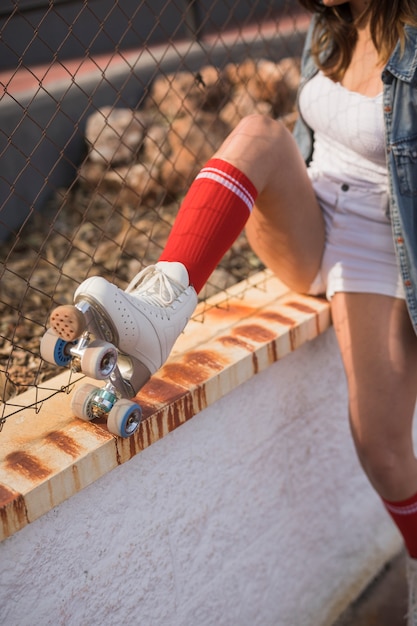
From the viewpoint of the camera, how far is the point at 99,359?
45.9 inches

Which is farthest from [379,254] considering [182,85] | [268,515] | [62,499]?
[182,85]

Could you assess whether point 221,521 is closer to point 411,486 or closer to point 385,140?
point 411,486

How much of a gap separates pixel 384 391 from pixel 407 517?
28cm

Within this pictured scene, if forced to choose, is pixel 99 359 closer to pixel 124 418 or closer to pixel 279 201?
pixel 124 418

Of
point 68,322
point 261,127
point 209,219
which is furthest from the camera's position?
point 261,127

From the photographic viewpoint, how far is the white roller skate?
1.18m

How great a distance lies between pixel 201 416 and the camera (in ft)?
4.99

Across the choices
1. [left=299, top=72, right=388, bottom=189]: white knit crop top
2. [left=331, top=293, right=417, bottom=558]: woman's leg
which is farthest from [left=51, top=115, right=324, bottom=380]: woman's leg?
[left=331, top=293, right=417, bottom=558]: woman's leg

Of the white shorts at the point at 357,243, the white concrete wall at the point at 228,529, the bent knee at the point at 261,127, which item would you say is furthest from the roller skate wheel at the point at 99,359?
the white shorts at the point at 357,243

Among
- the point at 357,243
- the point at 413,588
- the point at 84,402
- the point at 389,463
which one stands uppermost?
the point at 357,243

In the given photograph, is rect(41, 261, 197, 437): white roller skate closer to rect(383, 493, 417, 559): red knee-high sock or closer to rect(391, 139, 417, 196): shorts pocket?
rect(391, 139, 417, 196): shorts pocket

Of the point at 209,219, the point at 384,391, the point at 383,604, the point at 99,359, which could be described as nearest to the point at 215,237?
the point at 209,219

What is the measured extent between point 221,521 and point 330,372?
0.48 meters

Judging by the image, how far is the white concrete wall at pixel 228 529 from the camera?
4.26ft
